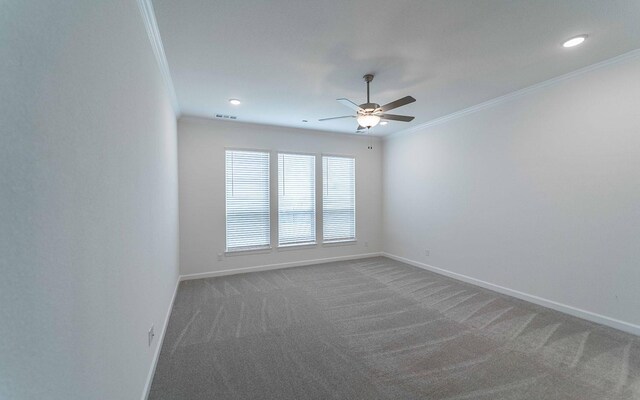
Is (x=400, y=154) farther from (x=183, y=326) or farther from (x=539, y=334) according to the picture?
(x=183, y=326)

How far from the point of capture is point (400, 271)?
16.1 feet

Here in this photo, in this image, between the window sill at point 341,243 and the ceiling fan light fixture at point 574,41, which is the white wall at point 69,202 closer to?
the ceiling fan light fixture at point 574,41

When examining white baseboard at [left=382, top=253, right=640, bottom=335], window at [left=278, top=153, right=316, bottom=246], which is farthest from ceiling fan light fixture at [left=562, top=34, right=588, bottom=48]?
window at [left=278, top=153, right=316, bottom=246]

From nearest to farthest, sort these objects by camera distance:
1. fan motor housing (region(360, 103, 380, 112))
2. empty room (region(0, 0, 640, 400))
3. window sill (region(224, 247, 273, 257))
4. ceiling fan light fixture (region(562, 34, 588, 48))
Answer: empty room (region(0, 0, 640, 400)) < ceiling fan light fixture (region(562, 34, 588, 48)) < fan motor housing (region(360, 103, 380, 112)) < window sill (region(224, 247, 273, 257))

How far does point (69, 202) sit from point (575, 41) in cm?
388

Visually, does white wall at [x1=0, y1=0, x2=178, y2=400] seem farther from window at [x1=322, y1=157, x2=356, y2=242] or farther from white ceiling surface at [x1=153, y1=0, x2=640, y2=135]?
window at [x1=322, y1=157, x2=356, y2=242]

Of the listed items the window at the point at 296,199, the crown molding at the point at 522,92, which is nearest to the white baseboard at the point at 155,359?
the window at the point at 296,199

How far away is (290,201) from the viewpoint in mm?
5281

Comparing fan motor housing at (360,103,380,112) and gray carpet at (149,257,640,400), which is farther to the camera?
fan motor housing at (360,103,380,112)

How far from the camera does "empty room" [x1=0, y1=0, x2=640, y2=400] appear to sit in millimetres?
819

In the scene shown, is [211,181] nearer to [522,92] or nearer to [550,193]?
[522,92]

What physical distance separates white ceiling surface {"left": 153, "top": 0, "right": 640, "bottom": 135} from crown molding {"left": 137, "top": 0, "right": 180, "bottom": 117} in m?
0.05

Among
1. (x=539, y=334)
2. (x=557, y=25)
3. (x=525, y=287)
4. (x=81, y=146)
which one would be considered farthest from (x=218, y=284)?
(x=557, y=25)

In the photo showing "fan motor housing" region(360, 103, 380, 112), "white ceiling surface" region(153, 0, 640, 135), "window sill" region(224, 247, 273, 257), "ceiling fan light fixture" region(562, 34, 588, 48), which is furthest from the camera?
"window sill" region(224, 247, 273, 257)
